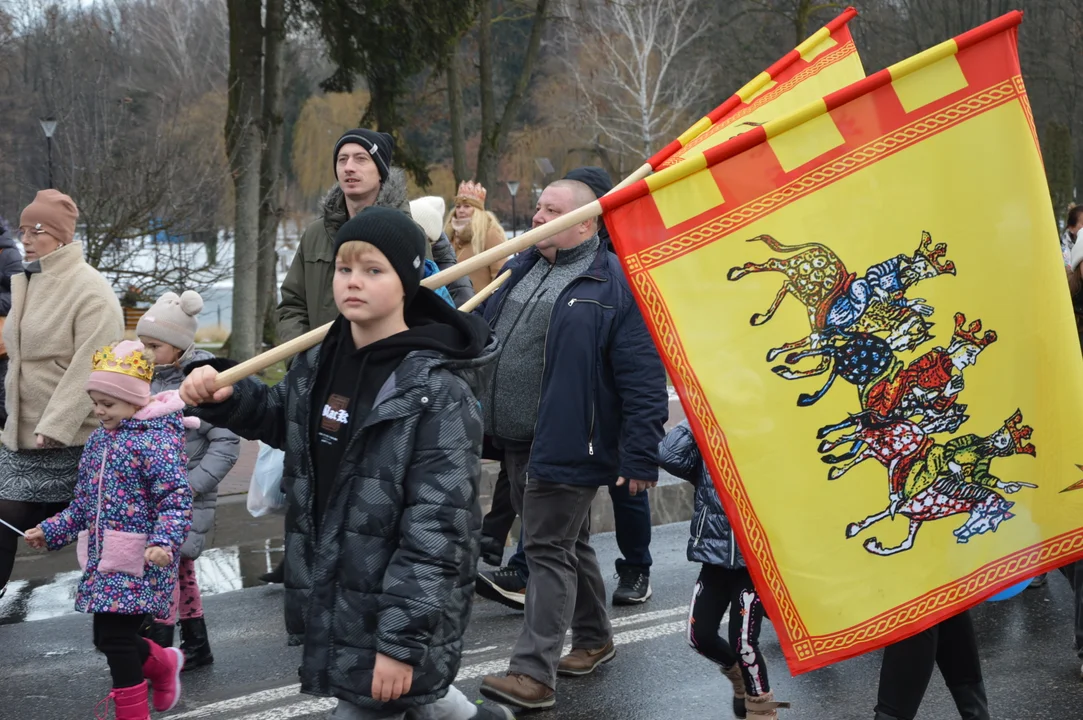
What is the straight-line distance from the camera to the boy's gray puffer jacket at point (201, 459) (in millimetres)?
5180

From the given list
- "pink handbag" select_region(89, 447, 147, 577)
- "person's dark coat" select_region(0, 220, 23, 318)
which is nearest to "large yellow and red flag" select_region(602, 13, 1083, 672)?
"pink handbag" select_region(89, 447, 147, 577)

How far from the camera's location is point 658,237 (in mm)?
3443

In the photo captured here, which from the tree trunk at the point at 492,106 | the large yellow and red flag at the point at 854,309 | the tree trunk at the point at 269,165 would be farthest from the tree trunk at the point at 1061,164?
the large yellow and red flag at the point at 854,309

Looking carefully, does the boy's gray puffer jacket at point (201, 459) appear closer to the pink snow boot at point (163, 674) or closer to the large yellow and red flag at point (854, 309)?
the pink snow boot at point (163, 674)

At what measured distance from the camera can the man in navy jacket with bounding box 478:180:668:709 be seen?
15.4ft

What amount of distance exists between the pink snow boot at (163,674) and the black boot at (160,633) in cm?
42

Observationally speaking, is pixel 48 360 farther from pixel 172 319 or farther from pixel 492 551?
pixel 492 551

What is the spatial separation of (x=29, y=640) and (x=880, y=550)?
3.92 meters

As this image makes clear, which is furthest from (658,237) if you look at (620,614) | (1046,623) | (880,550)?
(1046,623)

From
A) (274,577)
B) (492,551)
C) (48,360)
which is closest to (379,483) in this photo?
(48,360)

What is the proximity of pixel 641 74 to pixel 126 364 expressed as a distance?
3645 centimetres

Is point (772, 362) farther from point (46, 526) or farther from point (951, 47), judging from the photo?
point (46, 526)

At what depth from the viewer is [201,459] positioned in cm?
527

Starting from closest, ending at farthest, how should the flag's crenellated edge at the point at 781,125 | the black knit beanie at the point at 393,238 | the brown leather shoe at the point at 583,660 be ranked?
the black knit beanie at the point at 393,238 → the flag's crenellated edge at the point at 781,125 → the brown leather shoe at the point at 583,660
